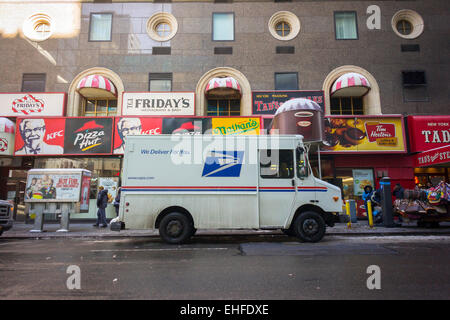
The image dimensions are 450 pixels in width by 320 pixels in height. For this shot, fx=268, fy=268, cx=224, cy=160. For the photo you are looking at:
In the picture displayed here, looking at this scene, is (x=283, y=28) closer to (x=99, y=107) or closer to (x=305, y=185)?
(x=99, y=107)

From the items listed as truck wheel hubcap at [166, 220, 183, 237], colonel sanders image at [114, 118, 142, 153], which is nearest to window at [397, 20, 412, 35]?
colonel sanders image at [114, 118, 142, 153]

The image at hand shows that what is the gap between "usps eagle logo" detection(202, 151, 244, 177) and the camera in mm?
7930

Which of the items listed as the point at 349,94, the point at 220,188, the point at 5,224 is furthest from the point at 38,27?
the point at 349,94

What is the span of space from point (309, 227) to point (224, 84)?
9462mm

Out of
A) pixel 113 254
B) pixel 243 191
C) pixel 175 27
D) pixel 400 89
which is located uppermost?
pixel 175 27

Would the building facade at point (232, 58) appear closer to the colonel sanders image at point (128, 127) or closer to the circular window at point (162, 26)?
the circular window at point (162, 26)

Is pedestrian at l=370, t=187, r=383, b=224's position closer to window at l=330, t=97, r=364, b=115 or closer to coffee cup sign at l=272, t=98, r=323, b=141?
coffee cup sign at l=272, t=98, r=323, b=141

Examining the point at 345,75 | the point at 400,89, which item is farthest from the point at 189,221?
the point at 400,89

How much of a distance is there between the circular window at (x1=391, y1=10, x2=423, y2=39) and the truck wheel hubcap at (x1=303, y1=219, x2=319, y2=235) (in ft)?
49.8

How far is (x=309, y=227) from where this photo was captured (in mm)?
7816

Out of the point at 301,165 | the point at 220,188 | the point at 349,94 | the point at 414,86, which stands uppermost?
the point at 414,86

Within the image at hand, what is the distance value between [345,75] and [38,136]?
17.1m
